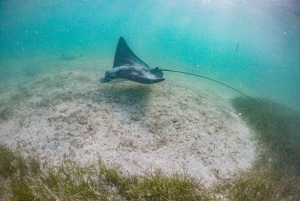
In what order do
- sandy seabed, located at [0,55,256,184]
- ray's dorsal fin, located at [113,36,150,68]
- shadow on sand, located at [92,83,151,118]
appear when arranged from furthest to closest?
ray's dorsal fin, located at [113,36,150,68]
shadow on sand, located at [92,83,151,118]
sandy seabed, located at [0,55,256,184]

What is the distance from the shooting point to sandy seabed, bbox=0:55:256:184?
470 cm

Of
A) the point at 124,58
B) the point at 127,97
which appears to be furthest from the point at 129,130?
the point at 124,58

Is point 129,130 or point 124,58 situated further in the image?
point 124,58

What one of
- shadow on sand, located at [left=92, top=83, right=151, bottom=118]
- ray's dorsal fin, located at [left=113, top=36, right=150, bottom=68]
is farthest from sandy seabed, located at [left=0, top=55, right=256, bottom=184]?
ray's dorsal fin, located at [left=113, top=36, right=150, bottom=68]

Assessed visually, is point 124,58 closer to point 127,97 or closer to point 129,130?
point 127,97

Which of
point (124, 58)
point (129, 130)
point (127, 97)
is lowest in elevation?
point (129, 130)

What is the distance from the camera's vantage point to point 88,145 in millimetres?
4945

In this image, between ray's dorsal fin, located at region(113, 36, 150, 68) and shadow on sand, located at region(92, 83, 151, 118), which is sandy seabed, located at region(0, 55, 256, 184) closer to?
shadow on sand, located at region(92, 83, 151, 118)

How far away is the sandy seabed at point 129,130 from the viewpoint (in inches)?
185

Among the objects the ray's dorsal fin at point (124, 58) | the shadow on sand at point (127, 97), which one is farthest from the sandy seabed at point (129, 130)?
the ray's dorsal fin at point (124, 58)

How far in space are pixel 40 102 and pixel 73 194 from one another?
18.3 ft

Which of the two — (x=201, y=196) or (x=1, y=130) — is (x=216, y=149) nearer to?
(x=201, y=196)

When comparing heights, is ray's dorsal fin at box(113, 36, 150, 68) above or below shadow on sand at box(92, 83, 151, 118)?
above

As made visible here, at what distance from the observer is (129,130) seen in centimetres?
566
